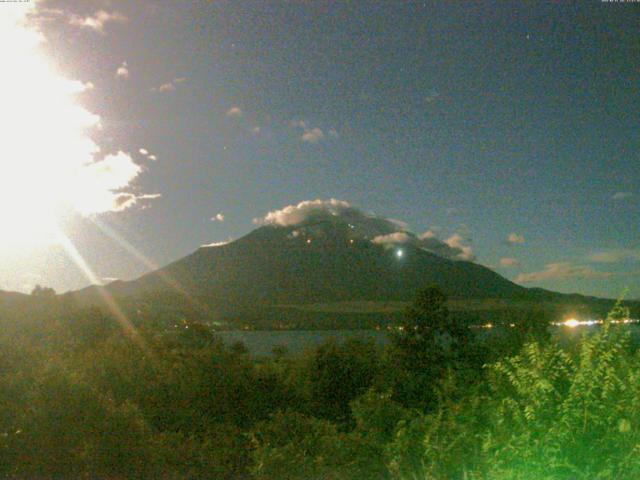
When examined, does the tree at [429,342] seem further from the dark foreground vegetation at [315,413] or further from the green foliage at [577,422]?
the green foliage at [577,422]

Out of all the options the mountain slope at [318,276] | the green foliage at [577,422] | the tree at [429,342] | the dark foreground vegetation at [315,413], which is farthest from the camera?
the mountain slope at [318,276]

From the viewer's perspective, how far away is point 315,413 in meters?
13.8

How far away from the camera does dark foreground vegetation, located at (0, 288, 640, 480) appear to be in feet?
18.5

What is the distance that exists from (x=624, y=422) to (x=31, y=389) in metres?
7.35

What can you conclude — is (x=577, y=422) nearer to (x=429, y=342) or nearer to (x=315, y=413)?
(x=315, y=413)

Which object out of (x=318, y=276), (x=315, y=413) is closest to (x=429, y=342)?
(x=315, y=413)

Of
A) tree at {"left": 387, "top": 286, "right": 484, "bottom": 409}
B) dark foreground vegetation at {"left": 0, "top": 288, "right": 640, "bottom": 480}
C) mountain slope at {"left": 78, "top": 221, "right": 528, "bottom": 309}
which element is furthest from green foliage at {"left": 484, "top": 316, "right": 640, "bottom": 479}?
mountain slope at {"left": 78, "top": 221, "right": 528, "bottom": 309}

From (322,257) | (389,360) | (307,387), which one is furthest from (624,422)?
(322,257)

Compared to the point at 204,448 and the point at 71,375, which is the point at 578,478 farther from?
the point at 71,375

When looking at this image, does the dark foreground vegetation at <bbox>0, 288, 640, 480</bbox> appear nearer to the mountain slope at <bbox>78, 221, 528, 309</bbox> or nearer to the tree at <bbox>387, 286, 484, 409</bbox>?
the tree at <bbox>387, 286, 484, 409</bbox>

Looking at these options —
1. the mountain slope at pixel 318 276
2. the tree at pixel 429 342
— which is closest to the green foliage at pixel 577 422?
the tree at pixel 429 342

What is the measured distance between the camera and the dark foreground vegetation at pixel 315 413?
5648 mm

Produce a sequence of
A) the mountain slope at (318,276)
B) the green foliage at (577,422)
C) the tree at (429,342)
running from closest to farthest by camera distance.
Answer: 1. the green foliage at (577,422)
2. the tree at (429,342)
3. the mountain slope at (318,276)

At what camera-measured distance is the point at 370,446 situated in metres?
8.03
